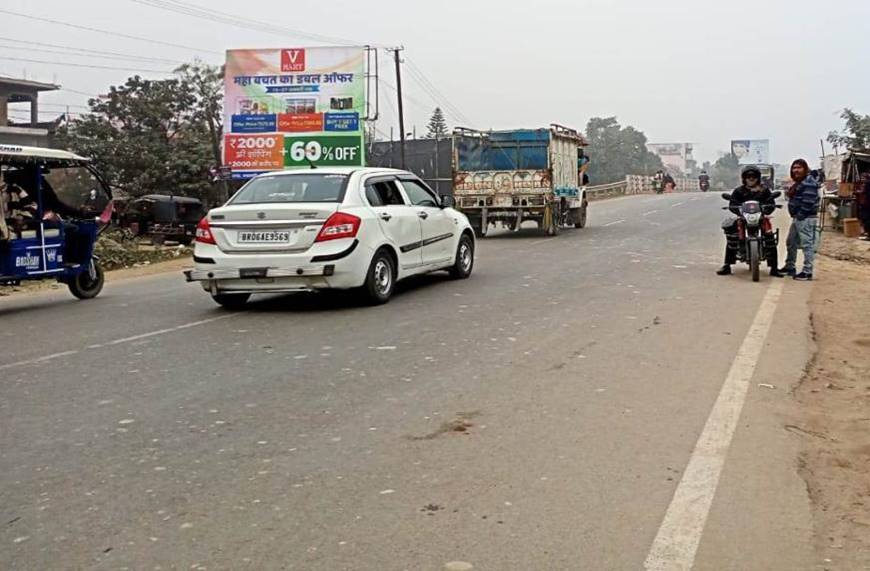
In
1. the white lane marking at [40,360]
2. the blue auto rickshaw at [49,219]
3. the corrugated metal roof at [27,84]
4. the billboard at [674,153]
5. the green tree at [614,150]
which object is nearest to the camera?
the white lane marking at [40,360]

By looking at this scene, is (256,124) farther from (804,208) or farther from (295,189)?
(804,208)

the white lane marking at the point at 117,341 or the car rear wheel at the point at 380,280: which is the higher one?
the car rear wheel at the point at 380,280

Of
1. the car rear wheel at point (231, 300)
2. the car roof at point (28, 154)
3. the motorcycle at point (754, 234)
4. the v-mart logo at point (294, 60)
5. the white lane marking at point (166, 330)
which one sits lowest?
the white lane marking at point (166, 330)

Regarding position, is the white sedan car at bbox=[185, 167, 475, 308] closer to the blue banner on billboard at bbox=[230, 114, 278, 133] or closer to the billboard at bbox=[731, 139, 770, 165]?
the blue banner on billboard at bbox=[230, 114, 278, 133]

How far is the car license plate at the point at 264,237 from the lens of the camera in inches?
378

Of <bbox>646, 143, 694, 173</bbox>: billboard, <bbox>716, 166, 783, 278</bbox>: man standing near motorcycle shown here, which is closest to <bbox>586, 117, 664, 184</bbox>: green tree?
<bbox>646, 143, 694, 173</bbox>: billboard

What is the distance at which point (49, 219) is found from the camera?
36.2 feet

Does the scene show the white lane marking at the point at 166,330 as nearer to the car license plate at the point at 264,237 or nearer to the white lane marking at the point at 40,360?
the white lane marking at the point at 40,360

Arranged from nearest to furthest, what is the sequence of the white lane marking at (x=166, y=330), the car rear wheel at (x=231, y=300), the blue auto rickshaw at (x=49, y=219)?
the white lane marking at (x=166, y=330) → the car rear wheel at (x=231, y=300) → the blue auto rickshaw at (x=49, y=219)

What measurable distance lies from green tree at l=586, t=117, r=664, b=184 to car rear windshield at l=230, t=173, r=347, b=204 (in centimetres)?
8374

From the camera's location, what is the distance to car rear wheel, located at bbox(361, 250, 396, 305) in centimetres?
1003

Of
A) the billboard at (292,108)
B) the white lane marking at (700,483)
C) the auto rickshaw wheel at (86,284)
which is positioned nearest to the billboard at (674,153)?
the billboard at (292,108)

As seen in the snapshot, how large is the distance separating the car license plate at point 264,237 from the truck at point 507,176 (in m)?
13.7

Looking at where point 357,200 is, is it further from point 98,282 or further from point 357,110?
point 357,110
